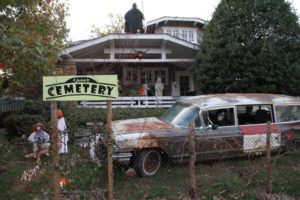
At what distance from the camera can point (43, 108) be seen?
14391 millimetres

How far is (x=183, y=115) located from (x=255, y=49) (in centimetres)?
734

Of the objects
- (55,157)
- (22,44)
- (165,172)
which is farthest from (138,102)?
(55,157)

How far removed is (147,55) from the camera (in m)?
21.1

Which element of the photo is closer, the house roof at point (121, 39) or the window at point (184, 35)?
the house roof at point (121, 39)

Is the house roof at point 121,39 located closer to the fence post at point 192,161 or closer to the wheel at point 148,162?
the wheel at point 148,162

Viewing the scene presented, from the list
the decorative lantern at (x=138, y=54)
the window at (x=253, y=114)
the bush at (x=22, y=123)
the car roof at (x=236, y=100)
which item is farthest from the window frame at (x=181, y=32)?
the window at (x=253, y=114)

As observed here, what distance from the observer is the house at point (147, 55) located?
1841 cm

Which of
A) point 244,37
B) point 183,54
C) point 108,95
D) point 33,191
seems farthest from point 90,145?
point 183,54

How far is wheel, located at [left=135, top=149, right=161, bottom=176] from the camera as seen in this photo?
8.50m

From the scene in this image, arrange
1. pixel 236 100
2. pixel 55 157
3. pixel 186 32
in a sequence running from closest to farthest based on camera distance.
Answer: pixel 55 157 → pixel 236 100 → pixel 186 32

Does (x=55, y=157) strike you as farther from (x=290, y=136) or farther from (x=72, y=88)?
(x=290, y=136)

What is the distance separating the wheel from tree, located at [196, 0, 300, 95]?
786 centimetres

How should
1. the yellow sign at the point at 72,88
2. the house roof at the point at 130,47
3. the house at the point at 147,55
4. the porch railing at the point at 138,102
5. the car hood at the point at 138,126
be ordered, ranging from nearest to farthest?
the yellow sign at the point at 72,88, the car hood at the point at 138,126, the porch railing at the point at 138,102, the house roof at the point at 130,47, the house at the point at 147,55

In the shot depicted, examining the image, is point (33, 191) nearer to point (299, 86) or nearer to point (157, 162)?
point (157, 162)
